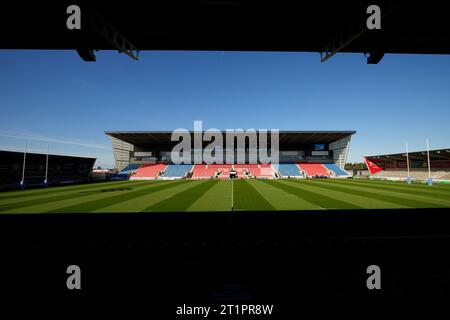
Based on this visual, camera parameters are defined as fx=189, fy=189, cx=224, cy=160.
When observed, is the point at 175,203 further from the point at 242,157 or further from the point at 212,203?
the point at 242,157

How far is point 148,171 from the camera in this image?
4859cm

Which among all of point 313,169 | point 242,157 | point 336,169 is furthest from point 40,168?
point 336,169

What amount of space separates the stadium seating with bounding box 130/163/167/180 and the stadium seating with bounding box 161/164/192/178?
177cm

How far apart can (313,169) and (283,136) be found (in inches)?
497

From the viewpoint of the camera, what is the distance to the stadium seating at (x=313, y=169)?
4722cm

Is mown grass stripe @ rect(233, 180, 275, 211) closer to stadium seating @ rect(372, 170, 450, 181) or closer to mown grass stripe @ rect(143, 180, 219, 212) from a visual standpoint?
mown grass stripe @ rect(143, 180, 219, 212)

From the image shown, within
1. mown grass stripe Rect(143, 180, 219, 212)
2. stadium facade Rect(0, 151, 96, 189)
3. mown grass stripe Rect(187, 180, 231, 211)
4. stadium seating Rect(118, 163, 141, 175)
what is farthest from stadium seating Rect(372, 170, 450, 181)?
stadium facade Rect(0, 151, 96, 189)

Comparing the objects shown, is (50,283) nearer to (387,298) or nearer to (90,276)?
(90,276)

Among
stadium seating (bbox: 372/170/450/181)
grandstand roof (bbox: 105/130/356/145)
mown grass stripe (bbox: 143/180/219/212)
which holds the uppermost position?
grandstand roof (bbox: 105/130/356/145)

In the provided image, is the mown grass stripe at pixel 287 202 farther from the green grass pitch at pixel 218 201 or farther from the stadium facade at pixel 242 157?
the stadium facade at pixel 242 157

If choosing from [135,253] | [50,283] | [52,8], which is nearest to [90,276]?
[50,283]

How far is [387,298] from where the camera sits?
11.9 ft

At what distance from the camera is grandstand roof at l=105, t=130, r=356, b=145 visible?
147 feet
